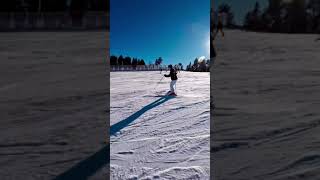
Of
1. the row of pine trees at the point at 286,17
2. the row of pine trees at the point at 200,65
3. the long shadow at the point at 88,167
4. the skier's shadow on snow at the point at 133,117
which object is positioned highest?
the row of pine trees at the point at 286,17

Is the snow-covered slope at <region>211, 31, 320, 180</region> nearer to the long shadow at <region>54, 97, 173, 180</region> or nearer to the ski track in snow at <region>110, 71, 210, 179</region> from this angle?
the ski track in snow at <region>110, 71, 210, 179</region>

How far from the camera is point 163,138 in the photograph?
2.91 meters

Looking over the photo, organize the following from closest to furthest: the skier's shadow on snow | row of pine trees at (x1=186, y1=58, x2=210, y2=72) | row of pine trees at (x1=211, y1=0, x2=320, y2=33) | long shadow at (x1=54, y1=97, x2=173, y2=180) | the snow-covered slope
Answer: long shadow at (x1=54, y1=97, x2=173, y2=180) < the snow-covered slope < row of pine trees at (x1=186, y1=58, x2=210, y2=72) < the skier's shadow on snow < row of pine trees at (x1=211, y1=0, x2=320, y2=33)

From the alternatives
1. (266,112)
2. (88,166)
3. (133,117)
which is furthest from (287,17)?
(88,166)

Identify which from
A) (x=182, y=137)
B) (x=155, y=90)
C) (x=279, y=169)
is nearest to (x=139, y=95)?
(x=155, y=90)

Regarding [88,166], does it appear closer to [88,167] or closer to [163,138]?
[88,167]

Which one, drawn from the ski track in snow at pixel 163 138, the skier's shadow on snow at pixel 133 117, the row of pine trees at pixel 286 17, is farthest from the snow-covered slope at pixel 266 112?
the skier's shadow on snow at pixel 133 117

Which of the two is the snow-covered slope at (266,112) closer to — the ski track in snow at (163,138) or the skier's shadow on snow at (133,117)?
the ski track in snow at (163,138)

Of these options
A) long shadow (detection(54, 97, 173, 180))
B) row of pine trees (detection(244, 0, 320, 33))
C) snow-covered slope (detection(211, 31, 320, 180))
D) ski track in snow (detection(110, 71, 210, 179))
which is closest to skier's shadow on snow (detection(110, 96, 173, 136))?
ski track in snow (detection(110, 71, 210, 179))

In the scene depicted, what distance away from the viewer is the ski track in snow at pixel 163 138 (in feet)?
7.65

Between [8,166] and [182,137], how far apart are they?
4.30 ft

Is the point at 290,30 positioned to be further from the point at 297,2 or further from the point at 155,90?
the point at 155,90

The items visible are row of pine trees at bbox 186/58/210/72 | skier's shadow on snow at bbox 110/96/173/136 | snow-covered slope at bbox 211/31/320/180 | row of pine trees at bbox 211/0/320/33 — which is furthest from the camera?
row of pine trees at bbox 211/0/320/33

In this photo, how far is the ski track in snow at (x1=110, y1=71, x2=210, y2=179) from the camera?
2332 millimetres
